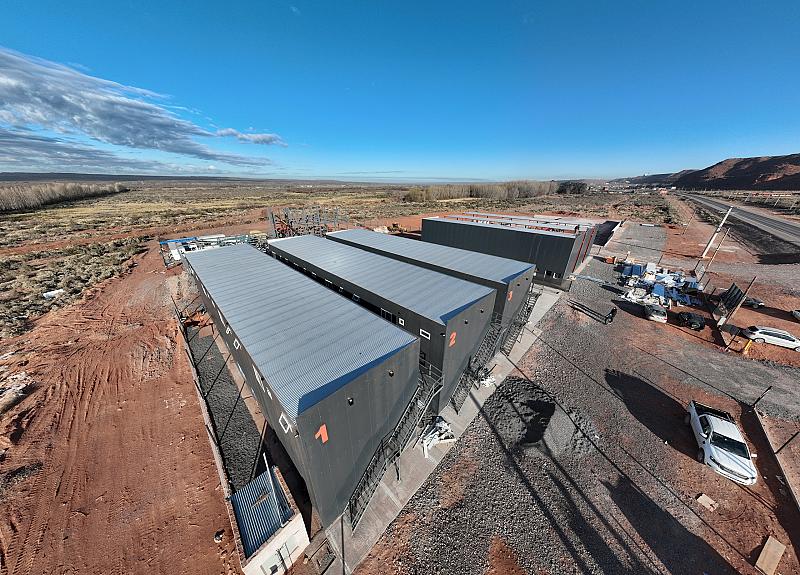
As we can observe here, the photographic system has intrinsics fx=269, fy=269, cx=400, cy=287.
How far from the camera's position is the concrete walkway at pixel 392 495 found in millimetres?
8516

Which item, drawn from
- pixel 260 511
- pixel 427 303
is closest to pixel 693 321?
pixel 427 303

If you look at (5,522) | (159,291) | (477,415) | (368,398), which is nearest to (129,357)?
(5,522)

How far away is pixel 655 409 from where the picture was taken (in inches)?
523

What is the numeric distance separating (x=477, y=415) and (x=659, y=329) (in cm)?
1727

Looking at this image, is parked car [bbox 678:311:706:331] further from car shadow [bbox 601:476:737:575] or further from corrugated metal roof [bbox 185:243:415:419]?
corrugated metal roof [bbox 185:243:415:419]

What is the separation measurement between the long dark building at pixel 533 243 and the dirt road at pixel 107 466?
27767 mm

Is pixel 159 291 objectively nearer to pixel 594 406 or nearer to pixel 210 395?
pixel 210 395

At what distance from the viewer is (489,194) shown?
376 ft

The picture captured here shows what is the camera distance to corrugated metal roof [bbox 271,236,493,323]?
12969 mm

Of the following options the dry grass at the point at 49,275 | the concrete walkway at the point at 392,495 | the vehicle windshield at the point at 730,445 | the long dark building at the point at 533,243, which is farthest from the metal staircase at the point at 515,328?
the dry grass at the point at 49,275

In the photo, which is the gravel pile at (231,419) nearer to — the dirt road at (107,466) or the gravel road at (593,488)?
the dirt road at (107,466)

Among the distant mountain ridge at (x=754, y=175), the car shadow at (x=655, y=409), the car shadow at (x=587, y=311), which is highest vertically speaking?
the distant mountain ridge at (x=754, y=175)

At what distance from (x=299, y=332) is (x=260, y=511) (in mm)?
5725

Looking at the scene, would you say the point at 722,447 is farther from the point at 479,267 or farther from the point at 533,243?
the point at 533,243
